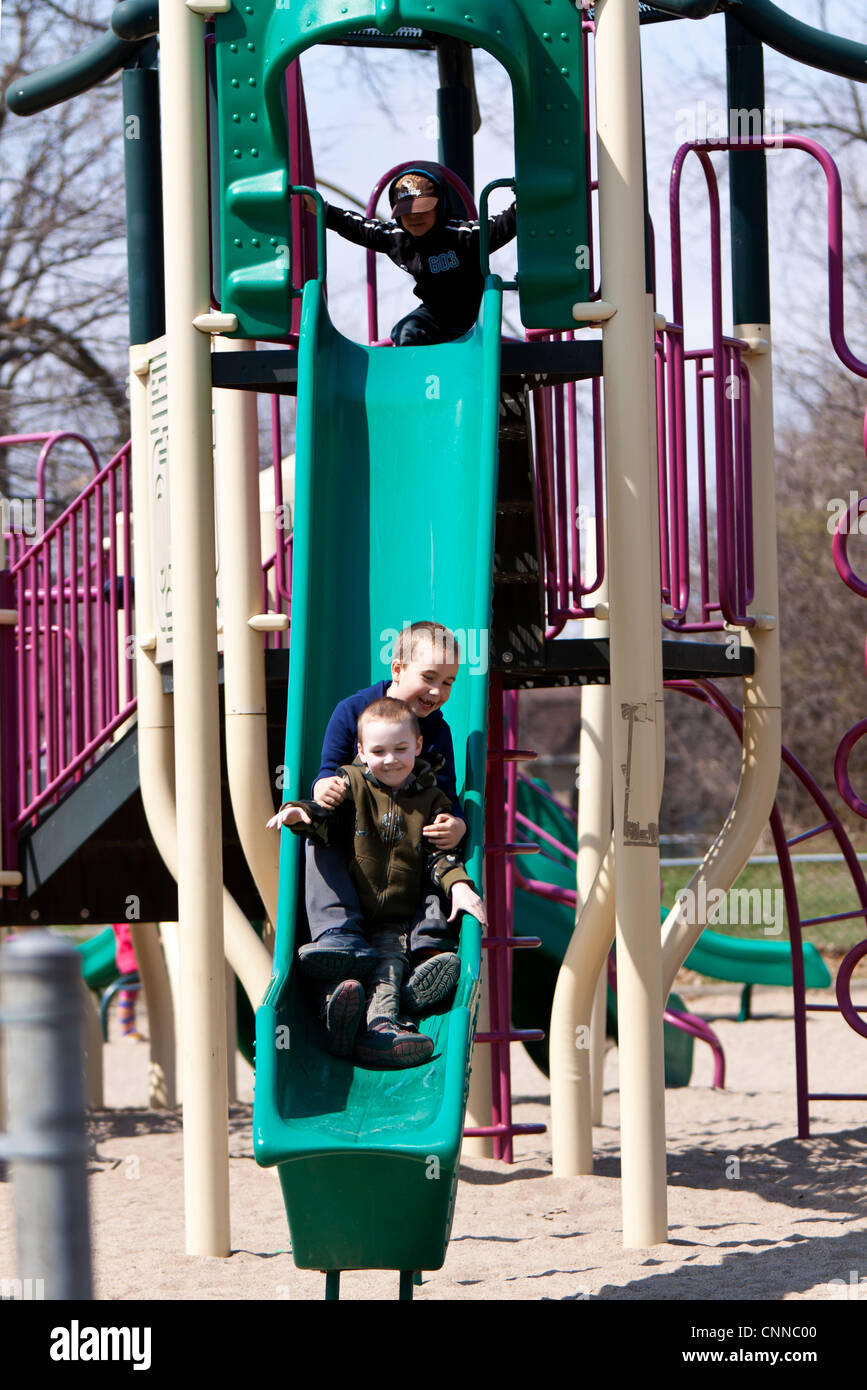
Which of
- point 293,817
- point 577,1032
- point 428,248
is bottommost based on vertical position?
point 577,1032

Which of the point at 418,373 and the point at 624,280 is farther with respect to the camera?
the point at 418,373

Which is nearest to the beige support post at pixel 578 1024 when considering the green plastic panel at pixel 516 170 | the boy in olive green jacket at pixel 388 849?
the boy in olive green jacket at pixel 388 849

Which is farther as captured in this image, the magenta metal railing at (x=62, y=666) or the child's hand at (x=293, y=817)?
the magenta metal railing at (x=62, y=666)

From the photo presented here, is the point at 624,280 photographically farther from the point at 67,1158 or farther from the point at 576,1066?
the point at 67,1158

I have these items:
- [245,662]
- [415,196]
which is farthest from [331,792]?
[415,196]

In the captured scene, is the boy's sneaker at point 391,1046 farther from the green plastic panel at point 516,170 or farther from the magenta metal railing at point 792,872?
the magenta metal railing at point 792,872

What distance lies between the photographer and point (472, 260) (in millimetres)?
6410

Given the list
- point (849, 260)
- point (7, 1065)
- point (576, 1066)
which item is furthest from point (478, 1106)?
point (849, 260)

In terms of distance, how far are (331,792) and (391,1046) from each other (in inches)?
30.1

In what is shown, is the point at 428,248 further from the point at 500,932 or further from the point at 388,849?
the point at 500,932

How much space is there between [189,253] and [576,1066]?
374 centimetres

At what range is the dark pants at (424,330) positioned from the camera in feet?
21.2

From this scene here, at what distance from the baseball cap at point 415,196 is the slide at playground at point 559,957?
4696 mm

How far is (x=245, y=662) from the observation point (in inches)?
251
